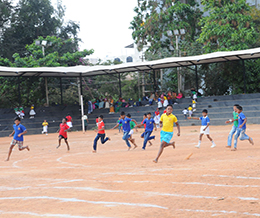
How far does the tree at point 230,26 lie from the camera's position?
30812mm

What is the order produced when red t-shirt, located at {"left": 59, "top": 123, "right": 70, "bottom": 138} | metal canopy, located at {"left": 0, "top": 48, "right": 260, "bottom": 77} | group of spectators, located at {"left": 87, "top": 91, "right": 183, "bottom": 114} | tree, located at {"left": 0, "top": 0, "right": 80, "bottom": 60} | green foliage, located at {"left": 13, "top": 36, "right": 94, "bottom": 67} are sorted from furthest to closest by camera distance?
tree, located at {"left": 0, "top": 0, "right": 80, "bottom": 60} → green foliage, located at {"left": 13, "top": 36, "right": 94, "bottom": 67} → group of spectators, located at {"left": 87, "top": 91, "right": 183, "bottom": 114} → metal canopy, located at {"left": 0, "top": 48, "right": 260, "bottom": 77} → red t-shirt, located at {"left": 59, "top": 123, "right": 70, "bottom": 138}

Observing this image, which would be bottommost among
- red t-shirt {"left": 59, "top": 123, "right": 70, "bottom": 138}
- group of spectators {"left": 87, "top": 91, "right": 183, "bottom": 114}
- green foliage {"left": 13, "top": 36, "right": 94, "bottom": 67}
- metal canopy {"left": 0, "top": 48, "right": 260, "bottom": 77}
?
red t-shirt {"left": 59, "top": 123, "right": 70, "bottom": 138}

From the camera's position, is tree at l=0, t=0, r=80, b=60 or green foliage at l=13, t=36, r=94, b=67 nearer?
green foliage at l=13, t=36, r=94, b=67

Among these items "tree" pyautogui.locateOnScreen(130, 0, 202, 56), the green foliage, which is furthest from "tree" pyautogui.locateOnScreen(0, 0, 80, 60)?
"tree" pyautogui.locateOnScreen(130, 0, 202, 56)

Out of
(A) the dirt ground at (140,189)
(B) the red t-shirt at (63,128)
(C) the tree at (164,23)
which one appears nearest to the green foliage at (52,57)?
(C) the tree at (164,23)

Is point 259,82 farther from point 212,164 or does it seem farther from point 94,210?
point 94,210

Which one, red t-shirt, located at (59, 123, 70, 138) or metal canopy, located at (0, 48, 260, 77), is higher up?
metal canopy, located at (0, 48, 260, 77)

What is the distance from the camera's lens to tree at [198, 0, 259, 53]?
3081 cm

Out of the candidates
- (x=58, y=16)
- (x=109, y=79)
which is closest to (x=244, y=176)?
(x=109, y=79)

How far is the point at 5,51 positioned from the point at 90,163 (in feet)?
112

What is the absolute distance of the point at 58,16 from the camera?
47.5 metres

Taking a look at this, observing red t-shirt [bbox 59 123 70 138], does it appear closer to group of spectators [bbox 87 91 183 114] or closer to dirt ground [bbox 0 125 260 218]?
dirt ground [bbox 0 125 260 218]

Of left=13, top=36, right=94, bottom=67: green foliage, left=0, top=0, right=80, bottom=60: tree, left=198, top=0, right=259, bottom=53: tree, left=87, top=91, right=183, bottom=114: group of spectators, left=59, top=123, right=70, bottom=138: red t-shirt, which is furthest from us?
left=0, top=0, right=80, bottom=60: tree

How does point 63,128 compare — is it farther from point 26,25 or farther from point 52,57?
point 26,25
